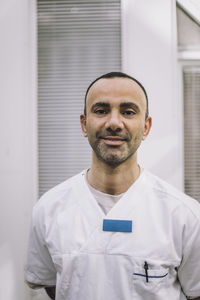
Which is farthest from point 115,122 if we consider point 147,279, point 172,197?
point 147,279

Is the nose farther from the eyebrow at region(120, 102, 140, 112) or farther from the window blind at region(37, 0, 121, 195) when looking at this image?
the window blind at region(37, 0, 121, 195)

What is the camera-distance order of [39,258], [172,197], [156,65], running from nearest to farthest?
1. [172,197]
2. [39,258]
3. [156,65]

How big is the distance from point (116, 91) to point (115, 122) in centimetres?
12

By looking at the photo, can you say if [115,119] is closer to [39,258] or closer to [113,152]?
[113,152]

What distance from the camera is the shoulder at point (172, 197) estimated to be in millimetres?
967

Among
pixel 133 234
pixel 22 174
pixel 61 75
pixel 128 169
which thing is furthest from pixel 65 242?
pixel 61 75

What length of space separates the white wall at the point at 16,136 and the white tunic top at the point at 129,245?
806 millimetres

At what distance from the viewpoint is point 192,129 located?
191cm

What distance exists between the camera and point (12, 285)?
1.79m

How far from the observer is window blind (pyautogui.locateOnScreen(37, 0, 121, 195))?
6.15ft

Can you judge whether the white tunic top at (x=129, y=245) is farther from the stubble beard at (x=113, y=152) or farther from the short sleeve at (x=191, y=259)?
the stubble beard at (x=113, y=152)

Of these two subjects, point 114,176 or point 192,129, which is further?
point 192,129

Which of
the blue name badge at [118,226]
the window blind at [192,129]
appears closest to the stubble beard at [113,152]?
the blue name badge at [118,226]

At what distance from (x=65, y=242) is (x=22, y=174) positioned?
0.95 meters
